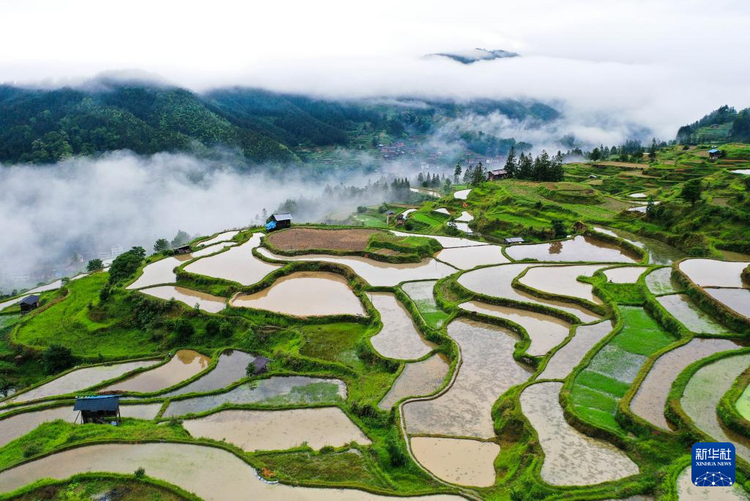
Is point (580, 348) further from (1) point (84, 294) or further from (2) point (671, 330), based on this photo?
(1) point (84, 294)

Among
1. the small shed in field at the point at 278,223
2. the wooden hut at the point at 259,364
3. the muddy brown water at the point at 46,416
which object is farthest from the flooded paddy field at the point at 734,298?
the small shed in field at the point at 278,223

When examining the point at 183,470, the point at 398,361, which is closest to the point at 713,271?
the point at 398,361

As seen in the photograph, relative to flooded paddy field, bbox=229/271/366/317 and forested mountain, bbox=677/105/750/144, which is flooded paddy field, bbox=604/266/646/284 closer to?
flooded paddy field, bbox=229/271/366/317

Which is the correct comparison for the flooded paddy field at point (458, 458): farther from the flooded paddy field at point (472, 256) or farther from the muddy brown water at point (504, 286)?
the flooded paddy field at point (472, 256)

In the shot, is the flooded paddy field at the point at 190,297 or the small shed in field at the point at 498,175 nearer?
the flooded paddy field at the point at 190,297

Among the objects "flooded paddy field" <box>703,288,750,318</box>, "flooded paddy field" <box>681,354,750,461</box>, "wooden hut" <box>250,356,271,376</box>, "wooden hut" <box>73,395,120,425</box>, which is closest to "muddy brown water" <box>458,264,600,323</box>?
"flooded paddy field" <box>703,288,750,318</box>

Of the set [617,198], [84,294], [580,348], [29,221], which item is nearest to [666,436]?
[580,348]
